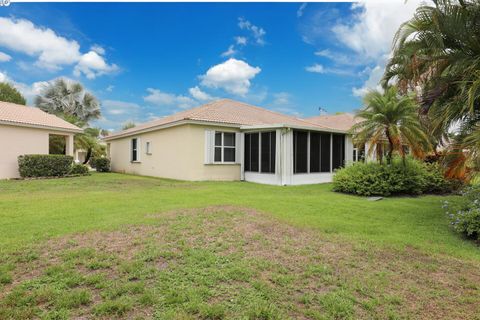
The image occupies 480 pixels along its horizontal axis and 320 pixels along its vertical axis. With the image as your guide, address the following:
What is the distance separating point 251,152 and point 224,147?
157 centimetres

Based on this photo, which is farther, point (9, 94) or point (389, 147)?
point (9, 94)

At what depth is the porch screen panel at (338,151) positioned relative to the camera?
16641 mm

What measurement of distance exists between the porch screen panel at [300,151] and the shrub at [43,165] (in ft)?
46.5

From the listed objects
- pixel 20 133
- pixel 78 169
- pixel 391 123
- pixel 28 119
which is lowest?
pixel 78 169

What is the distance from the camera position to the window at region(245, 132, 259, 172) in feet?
51.3

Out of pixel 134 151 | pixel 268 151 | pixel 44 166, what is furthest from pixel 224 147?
pixel 44 166

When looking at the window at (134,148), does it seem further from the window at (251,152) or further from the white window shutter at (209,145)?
the window at (251,152)

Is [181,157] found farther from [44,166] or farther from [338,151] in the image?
[338,151]

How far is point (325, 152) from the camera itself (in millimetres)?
16141

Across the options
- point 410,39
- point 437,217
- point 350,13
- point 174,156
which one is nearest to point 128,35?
point 174,156

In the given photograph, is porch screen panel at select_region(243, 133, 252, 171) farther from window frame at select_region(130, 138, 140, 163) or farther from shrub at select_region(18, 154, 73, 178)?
shrub at select_region(18, 154, 73, 178)

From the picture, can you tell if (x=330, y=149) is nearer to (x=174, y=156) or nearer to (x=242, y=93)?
(x=174, y=156)

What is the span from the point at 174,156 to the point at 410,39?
499 inches

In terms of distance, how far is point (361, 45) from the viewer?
15.0 metres
